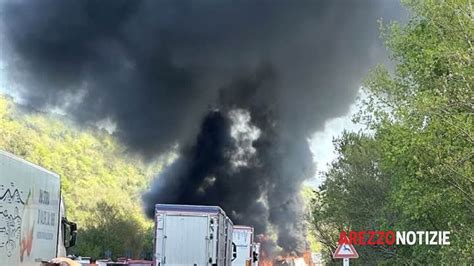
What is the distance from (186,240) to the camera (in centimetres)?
2305

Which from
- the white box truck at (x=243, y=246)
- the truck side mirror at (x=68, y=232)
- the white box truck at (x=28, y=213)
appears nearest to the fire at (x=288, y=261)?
the white box truck at (x=243, y=246)

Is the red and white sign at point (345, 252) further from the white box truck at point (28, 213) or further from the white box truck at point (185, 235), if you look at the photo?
the white box truck at point (28, 213)

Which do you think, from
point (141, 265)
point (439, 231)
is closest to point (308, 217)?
point (141, 265)

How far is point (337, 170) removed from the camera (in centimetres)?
3962

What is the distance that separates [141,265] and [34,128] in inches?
2644

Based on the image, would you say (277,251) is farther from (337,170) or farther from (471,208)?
(471,208)

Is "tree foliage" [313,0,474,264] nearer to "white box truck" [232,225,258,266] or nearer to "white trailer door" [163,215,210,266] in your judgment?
"white trailer door" [163,215,210,266]

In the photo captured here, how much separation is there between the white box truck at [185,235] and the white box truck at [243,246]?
51.9 feet

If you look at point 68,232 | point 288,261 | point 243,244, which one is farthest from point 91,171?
point 68,232

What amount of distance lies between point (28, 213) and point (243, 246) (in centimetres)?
2853


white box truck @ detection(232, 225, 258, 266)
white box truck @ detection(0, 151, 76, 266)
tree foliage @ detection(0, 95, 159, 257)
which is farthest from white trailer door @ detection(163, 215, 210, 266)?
tree foliage @ detection(0, 95, 159, 257)

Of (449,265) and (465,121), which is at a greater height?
(465,121)

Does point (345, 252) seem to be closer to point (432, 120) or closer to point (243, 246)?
point (432, 120)

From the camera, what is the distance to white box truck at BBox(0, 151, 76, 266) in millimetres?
9980
